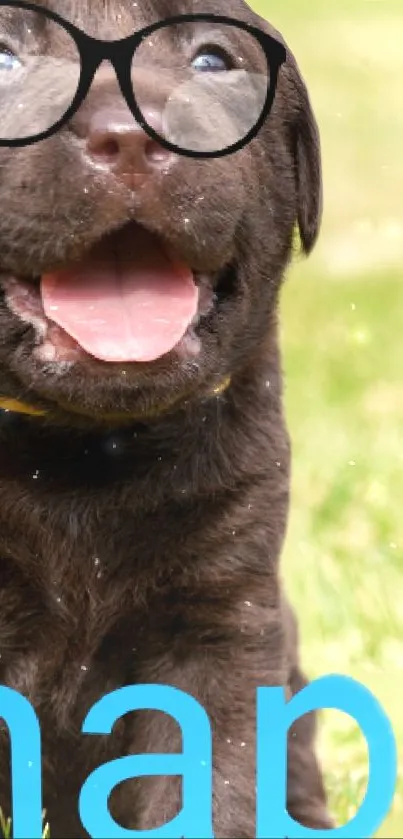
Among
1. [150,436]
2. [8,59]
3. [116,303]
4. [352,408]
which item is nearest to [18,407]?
[150,436]

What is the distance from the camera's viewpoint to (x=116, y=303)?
1940 millimetres

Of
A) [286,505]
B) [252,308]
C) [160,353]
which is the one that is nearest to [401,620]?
[286,505]

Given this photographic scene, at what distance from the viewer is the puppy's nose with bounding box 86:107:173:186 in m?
1.81

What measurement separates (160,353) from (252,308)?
1.14 ft

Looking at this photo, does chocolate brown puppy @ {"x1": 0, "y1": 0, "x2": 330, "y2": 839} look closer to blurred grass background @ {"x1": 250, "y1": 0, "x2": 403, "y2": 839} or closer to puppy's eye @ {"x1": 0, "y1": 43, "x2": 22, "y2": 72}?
puppy's eye @ {"x1": 0, "y1": 43, "x2": 22, "y2": 72}

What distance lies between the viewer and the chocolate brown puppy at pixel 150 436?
195 cm

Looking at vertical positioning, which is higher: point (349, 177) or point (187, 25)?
point (187, 25)

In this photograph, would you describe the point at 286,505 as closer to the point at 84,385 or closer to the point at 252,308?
the point at 252,308

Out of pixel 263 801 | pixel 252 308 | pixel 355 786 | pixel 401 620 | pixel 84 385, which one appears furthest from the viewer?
pixel 401 620

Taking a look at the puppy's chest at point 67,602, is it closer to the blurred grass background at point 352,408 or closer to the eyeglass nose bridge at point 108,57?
the blurred grass background at point 352,408

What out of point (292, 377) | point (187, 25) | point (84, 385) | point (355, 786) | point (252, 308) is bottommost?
point (355, 786)

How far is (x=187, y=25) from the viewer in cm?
209

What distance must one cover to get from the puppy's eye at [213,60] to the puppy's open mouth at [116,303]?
0.26 meters

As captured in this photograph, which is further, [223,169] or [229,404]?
[229,404]
